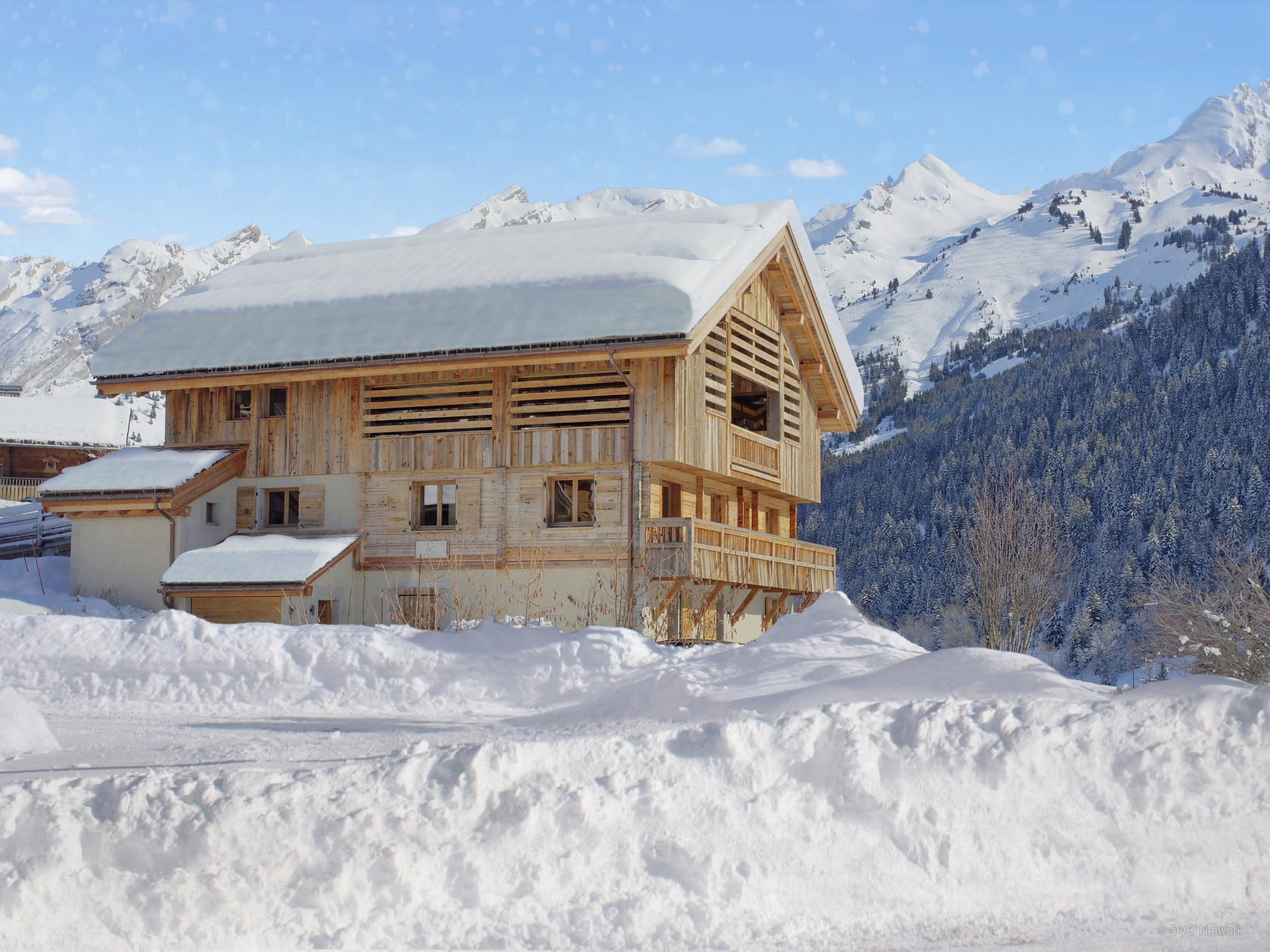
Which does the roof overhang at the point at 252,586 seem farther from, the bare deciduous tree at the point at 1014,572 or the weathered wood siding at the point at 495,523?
the bare deciduous tree at the point at 1014,572

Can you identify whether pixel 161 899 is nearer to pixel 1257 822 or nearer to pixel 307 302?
pixel 1257 822

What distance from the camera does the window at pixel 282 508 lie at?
27.4 metres

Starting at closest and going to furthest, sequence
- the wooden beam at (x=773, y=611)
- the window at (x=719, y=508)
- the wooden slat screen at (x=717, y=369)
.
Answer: the wooden slat screen at (x=717, y=369), the window at (x=719, y=508), the wooden beam at (x=773, y=611)

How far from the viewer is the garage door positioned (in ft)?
82.0

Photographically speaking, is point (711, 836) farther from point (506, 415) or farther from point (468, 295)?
point (468, 295)

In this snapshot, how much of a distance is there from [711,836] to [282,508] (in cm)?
2098

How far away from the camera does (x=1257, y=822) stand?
882cm

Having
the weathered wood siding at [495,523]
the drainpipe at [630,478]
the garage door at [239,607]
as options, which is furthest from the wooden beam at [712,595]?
the garage door at [239,607]

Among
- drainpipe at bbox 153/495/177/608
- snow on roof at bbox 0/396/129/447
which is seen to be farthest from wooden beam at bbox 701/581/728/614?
snow on roof at bbox 0/396/129/447

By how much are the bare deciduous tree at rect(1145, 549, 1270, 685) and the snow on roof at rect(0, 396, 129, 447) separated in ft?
133

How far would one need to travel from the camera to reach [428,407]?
26.8m

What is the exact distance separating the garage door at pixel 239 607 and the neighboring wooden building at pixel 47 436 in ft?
88.0

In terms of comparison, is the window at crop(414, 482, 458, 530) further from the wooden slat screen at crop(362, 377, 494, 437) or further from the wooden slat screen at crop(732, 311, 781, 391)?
the wooden slat screen at crop(732, 311, 781, 391)

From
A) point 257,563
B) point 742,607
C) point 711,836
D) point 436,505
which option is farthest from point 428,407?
point 711,836
